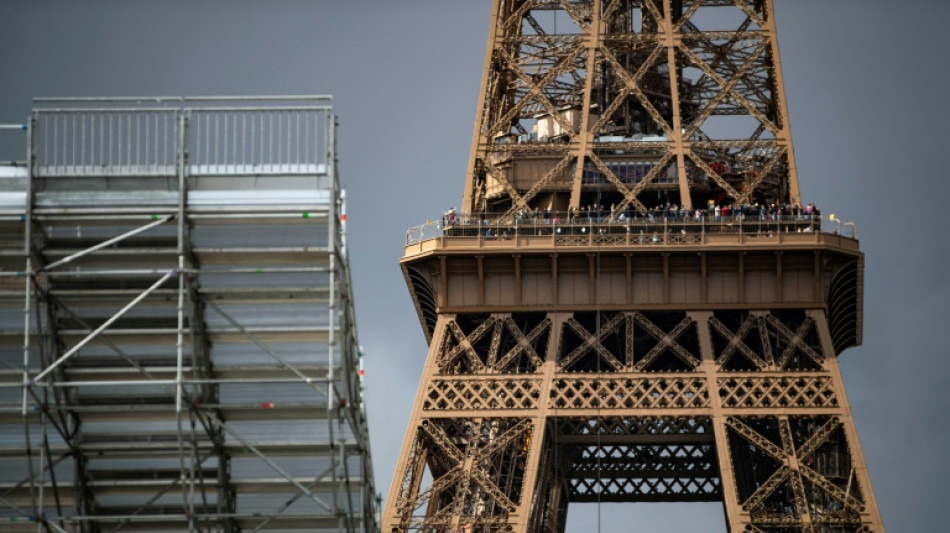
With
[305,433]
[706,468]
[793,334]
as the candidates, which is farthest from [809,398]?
[305,433]

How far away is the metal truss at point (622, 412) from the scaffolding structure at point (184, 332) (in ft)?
93.1

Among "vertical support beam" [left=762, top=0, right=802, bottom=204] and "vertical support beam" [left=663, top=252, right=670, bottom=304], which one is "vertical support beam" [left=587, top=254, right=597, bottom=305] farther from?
"vertical support beam" [left=762, top=0, right=802, bottom=204]

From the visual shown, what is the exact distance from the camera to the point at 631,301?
114 m

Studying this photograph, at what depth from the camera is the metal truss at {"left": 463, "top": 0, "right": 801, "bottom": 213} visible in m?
117

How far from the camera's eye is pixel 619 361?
11394 centimetres

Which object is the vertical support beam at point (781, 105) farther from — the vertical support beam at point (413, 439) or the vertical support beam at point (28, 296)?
the vertical support beam at point (28, 296)

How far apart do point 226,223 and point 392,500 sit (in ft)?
103

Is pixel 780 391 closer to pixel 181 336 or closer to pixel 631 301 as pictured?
pixel 631 301

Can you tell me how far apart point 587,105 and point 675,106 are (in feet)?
9.40

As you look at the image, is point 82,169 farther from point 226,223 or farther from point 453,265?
point 453,265

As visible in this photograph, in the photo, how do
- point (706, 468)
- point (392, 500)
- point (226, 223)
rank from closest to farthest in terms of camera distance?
point (226, 223) < point (392, 500) < point (706, 468)

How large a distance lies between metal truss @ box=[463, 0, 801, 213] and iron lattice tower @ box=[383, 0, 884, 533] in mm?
93

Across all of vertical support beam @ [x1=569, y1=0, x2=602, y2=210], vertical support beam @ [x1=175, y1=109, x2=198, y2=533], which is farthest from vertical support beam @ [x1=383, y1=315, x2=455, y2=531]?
vertical support beam @ [x1=175, y1=109, x2=198, y2=533]

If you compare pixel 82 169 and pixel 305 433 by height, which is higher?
pixel 82 169
